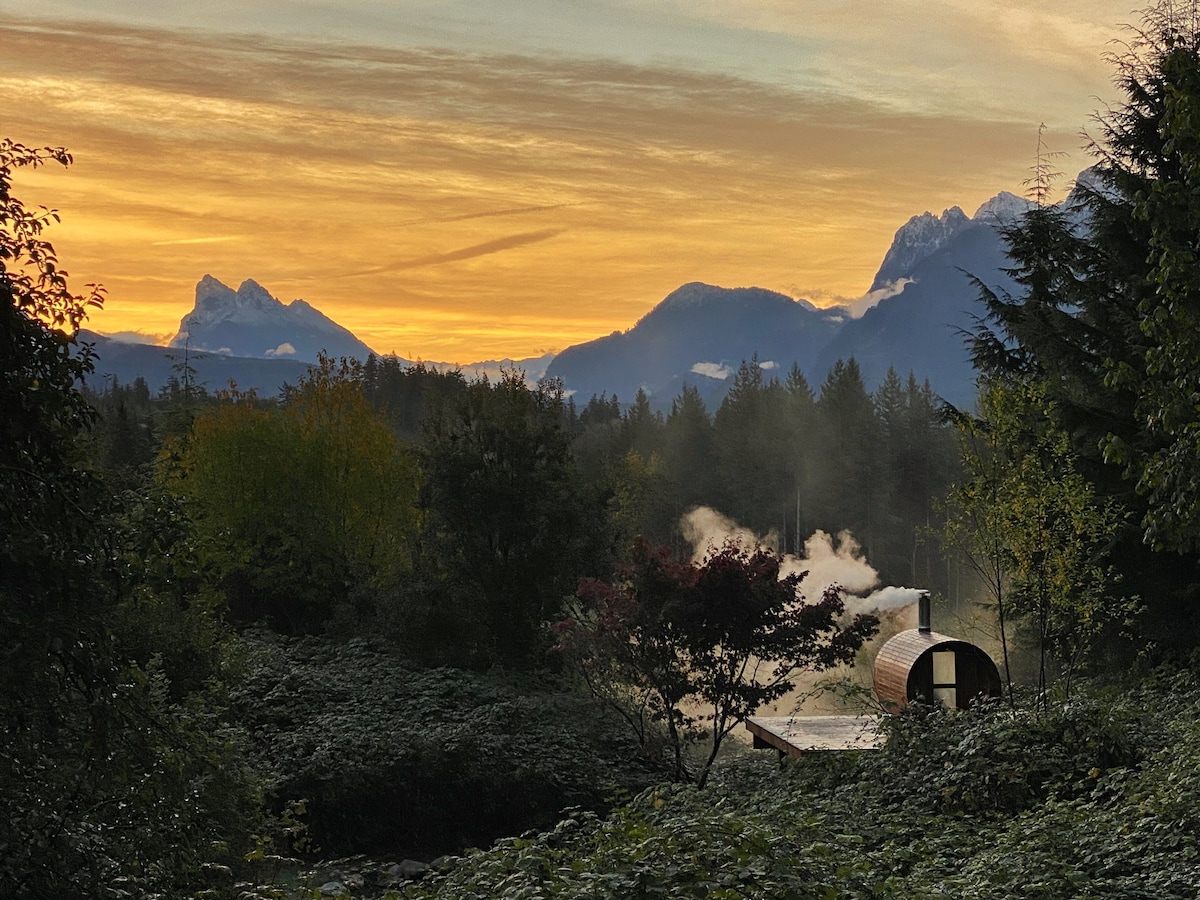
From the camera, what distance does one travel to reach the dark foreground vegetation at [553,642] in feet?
19.6

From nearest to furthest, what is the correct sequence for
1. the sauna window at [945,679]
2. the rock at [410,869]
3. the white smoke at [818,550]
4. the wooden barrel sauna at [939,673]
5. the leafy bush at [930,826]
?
the leafy bush at [930,826]
the rock at [410,869]
the wooden barrel sauna at [939,673]
the sauna window at [945,679]
the white smoke at [818,550]

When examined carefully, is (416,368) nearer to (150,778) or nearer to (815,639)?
(815,639)

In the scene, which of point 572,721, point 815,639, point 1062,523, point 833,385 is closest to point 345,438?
point 572,721

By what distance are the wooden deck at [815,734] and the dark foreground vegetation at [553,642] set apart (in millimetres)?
484

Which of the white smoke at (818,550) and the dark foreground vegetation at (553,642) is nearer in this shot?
the dark foreground vegetation at (553,642)

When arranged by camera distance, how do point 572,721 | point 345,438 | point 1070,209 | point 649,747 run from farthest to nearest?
point 345,438
point 1070,209
point 572,721
point 649,747

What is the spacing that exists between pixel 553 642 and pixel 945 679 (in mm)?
7008

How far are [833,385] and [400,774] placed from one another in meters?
69.9

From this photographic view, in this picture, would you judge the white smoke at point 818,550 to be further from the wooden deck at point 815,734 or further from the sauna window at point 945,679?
the wooden deck at point 815,734

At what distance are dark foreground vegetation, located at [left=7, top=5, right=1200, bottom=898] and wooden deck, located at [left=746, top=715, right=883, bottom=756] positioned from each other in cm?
48

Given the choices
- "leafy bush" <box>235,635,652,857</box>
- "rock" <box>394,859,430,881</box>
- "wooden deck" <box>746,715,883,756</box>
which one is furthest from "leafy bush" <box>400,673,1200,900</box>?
"rock" <box>394,859,430,881</box>

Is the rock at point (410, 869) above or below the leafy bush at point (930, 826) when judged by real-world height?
below

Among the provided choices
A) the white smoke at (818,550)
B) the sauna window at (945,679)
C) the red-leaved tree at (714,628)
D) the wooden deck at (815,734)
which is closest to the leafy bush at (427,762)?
the red-leaved tree at (714,628)

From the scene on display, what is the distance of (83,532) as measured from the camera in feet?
19.2
